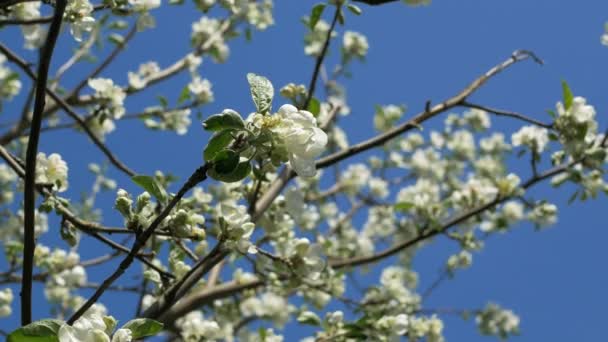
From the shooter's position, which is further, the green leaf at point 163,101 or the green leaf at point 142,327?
the green leaf at point 163,101

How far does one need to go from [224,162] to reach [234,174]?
42mm

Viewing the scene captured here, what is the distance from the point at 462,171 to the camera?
6.70 meters

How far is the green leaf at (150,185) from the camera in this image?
154cm

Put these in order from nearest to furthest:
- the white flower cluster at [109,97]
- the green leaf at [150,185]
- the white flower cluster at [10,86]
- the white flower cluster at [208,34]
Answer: the green leaf at [150,185] < the white flower cluster at [109,97] < the white flower cluster at [10,86] < the white flower cluster at [208,34]

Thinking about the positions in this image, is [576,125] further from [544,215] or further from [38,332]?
[38,332]

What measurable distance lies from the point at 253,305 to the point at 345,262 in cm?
148

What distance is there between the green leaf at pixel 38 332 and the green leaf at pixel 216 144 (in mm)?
449

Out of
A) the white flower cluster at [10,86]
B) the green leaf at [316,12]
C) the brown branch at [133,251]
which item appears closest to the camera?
the brown branch at [133,251]

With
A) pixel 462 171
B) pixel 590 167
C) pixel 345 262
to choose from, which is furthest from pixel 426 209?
pixel 462 171

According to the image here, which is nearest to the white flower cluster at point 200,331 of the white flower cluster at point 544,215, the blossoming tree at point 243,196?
the blossoming tree at point 243,196

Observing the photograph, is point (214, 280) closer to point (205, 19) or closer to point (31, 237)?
point (31, 237)

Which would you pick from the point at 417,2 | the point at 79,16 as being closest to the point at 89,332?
the point at 79,16

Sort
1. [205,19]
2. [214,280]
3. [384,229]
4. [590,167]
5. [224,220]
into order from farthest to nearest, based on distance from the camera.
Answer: [384,229], [205,19], [214,280], [590,167], [224,220]

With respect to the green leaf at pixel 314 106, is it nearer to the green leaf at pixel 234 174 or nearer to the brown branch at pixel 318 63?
the brown branch at pixel 318 63
